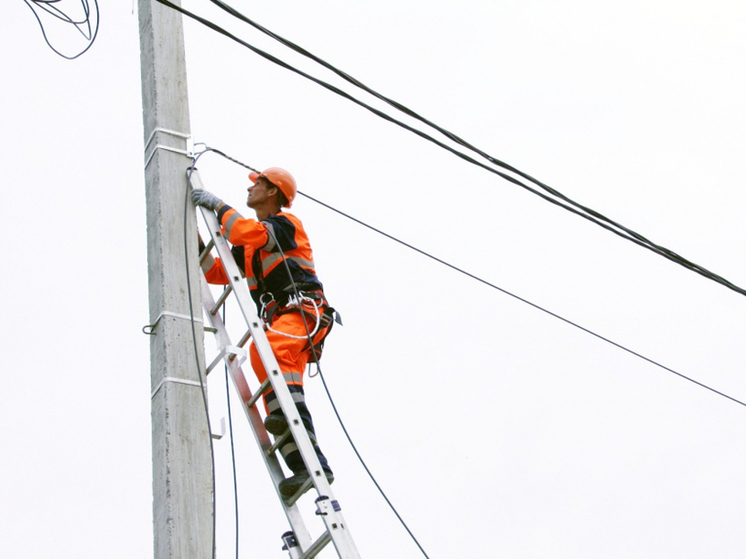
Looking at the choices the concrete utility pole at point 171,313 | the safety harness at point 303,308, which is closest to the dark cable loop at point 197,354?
the concrete utility pole at point 171,313

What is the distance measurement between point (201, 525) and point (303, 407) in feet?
3.32

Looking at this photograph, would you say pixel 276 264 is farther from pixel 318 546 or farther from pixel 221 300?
pixel 318 546

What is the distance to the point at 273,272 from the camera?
5266 mm

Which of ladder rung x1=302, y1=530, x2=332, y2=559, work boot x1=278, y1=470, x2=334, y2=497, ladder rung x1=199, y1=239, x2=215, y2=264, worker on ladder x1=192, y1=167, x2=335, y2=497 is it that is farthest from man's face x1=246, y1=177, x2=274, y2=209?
ladder rung x1=302, y1=530, x2=332, y2=559

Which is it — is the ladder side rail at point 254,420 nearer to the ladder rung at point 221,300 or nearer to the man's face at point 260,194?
the ladder rung at point 221,300

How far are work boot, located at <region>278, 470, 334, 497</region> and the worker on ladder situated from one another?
4.5 inches

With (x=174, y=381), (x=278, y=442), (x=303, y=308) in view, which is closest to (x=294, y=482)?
(x=278, y=442)

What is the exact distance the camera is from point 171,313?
13.9ft

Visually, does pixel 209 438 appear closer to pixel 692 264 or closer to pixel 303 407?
pixel 303 407

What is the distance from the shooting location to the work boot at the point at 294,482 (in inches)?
173

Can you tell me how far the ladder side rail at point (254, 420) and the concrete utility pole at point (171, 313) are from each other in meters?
0.49

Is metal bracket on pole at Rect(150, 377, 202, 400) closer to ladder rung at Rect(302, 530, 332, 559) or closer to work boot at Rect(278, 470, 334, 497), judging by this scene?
work boot at Rect(278, 470, 334, 497)

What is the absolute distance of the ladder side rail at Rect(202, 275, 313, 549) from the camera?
174 inches

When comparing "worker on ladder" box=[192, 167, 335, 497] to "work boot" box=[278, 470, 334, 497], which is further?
"worker on ladder" box=[192, 167, 335, 497]
